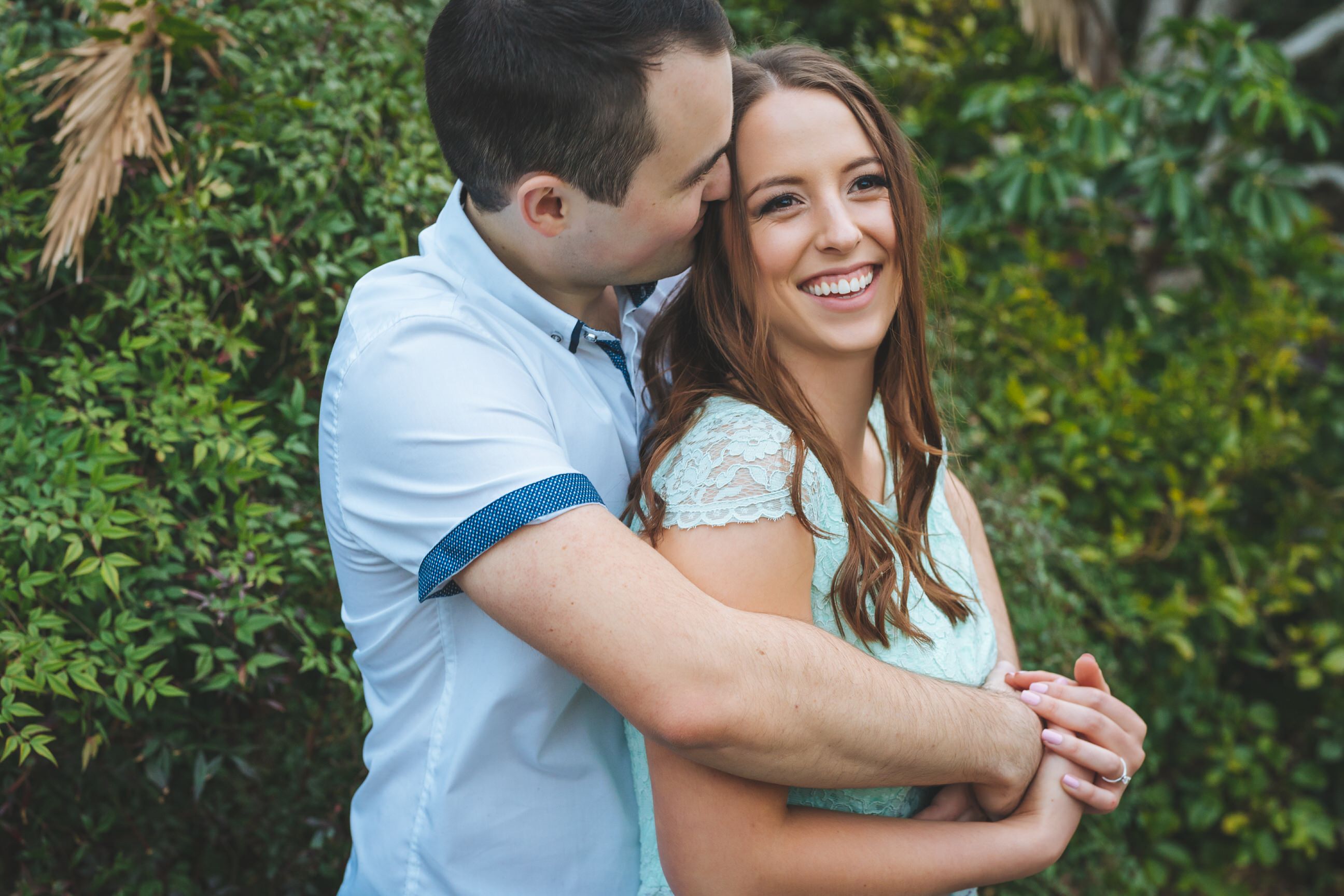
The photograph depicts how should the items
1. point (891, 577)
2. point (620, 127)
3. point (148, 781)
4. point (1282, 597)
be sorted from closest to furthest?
point (620, 127), point (891, 577), point (148, 781), point (1282, 597)

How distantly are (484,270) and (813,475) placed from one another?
596 mm

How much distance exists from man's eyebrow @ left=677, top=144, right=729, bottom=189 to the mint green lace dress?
0.35 metres

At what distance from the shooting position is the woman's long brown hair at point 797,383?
1.69 meters

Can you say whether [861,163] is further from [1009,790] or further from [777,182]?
[1009,790]

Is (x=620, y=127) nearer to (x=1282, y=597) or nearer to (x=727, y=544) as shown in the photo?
(x=727, y=544)

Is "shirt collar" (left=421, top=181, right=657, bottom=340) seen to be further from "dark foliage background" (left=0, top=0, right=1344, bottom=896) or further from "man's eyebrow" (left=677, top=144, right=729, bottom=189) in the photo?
"dark foliage background" (left=0, top=0, right=1344, bottom=896)

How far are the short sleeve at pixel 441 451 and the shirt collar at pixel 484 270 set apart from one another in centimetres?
13

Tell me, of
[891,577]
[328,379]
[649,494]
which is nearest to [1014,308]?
[891,577]

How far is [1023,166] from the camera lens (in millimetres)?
3902

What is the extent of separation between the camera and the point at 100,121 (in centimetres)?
247

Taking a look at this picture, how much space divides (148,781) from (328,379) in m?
1.36

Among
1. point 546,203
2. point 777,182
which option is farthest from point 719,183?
point 546,203

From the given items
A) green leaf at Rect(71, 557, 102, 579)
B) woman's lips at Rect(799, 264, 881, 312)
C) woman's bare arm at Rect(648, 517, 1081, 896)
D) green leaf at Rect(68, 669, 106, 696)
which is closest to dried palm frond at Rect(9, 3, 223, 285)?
green leaf at Rect(71, 557, 102, 579)

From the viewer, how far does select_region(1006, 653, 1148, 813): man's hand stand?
5.74 feet
